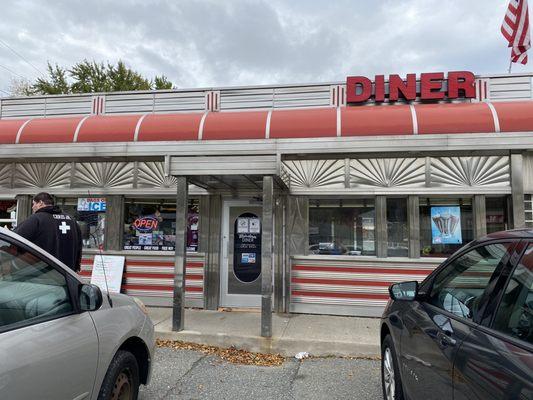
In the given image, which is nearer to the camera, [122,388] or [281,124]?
[122,388]

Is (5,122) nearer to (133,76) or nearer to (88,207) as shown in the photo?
(88,207)

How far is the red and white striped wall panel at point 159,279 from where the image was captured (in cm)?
786

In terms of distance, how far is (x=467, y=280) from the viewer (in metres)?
2.62

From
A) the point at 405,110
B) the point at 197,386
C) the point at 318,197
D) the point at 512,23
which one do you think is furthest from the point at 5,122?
the point at 512,23

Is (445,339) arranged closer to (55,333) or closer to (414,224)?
(55,333)

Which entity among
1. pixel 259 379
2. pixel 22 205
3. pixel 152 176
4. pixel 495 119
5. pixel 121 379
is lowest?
pixel 259 379

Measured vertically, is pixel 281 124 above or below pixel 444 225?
above

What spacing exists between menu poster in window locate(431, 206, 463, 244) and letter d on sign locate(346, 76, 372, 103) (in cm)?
243

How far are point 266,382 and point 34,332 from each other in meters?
3.01

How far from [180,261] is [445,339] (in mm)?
4621

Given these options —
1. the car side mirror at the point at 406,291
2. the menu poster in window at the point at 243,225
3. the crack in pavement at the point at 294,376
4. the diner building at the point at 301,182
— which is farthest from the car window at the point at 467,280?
the menu poster in window at the point at 243,225

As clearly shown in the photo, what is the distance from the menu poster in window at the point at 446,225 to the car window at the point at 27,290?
6329mm

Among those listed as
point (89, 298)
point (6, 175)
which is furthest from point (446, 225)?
point (6, 175)

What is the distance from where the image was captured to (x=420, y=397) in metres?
2.70
